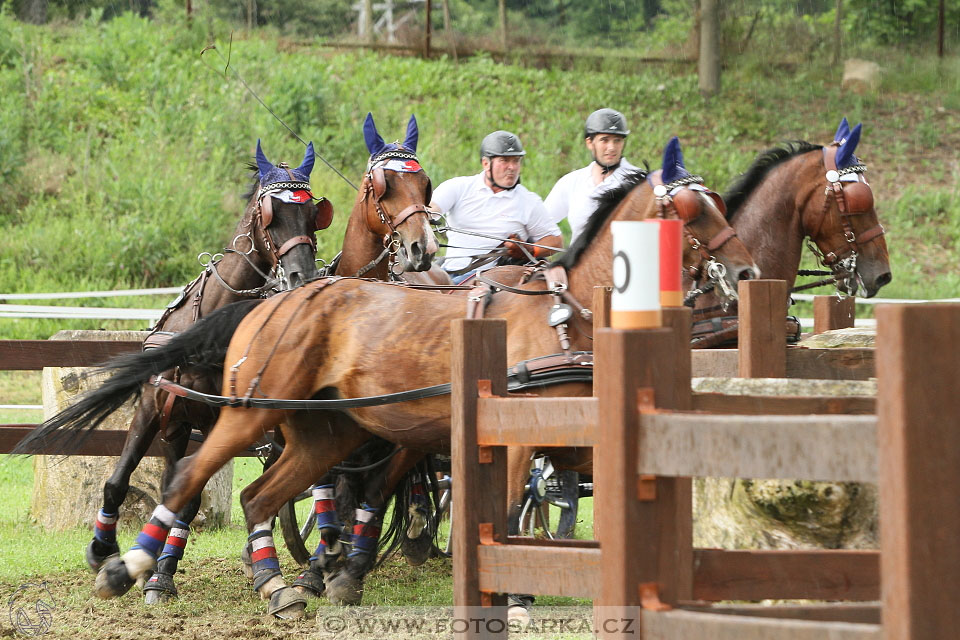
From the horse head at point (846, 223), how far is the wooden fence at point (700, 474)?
362cm

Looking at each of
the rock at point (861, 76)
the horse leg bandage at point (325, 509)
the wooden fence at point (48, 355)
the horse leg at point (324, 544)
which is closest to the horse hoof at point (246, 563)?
the horse leg at point (324, 544)

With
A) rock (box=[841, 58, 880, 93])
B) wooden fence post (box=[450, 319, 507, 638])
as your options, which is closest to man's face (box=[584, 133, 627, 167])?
wooden fence post (box=[450, 319, 507, 638])

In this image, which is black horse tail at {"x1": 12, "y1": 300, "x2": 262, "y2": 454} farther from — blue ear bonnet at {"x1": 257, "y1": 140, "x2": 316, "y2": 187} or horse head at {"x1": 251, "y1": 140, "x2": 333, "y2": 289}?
blue ear bonnet at {"x1": 257, "y1": 140, "x2": 316, "y2": 187}

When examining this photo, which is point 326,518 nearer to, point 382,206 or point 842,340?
point 382,206

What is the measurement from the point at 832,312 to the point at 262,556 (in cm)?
321

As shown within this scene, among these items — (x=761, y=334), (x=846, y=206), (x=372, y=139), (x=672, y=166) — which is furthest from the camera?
(x=372, y=139)

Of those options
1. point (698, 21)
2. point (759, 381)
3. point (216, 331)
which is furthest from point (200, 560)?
point (698, 21)

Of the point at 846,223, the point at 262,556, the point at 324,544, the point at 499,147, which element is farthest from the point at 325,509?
the point at 846,223

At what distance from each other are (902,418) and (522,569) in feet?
3.94

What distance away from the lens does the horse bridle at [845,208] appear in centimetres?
626

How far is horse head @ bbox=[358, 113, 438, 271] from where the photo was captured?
596cm

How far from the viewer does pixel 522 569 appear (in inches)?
112

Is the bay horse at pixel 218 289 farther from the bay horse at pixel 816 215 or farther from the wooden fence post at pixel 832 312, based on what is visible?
the wooden fence post at pixel 832 312

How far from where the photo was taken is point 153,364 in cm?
528
